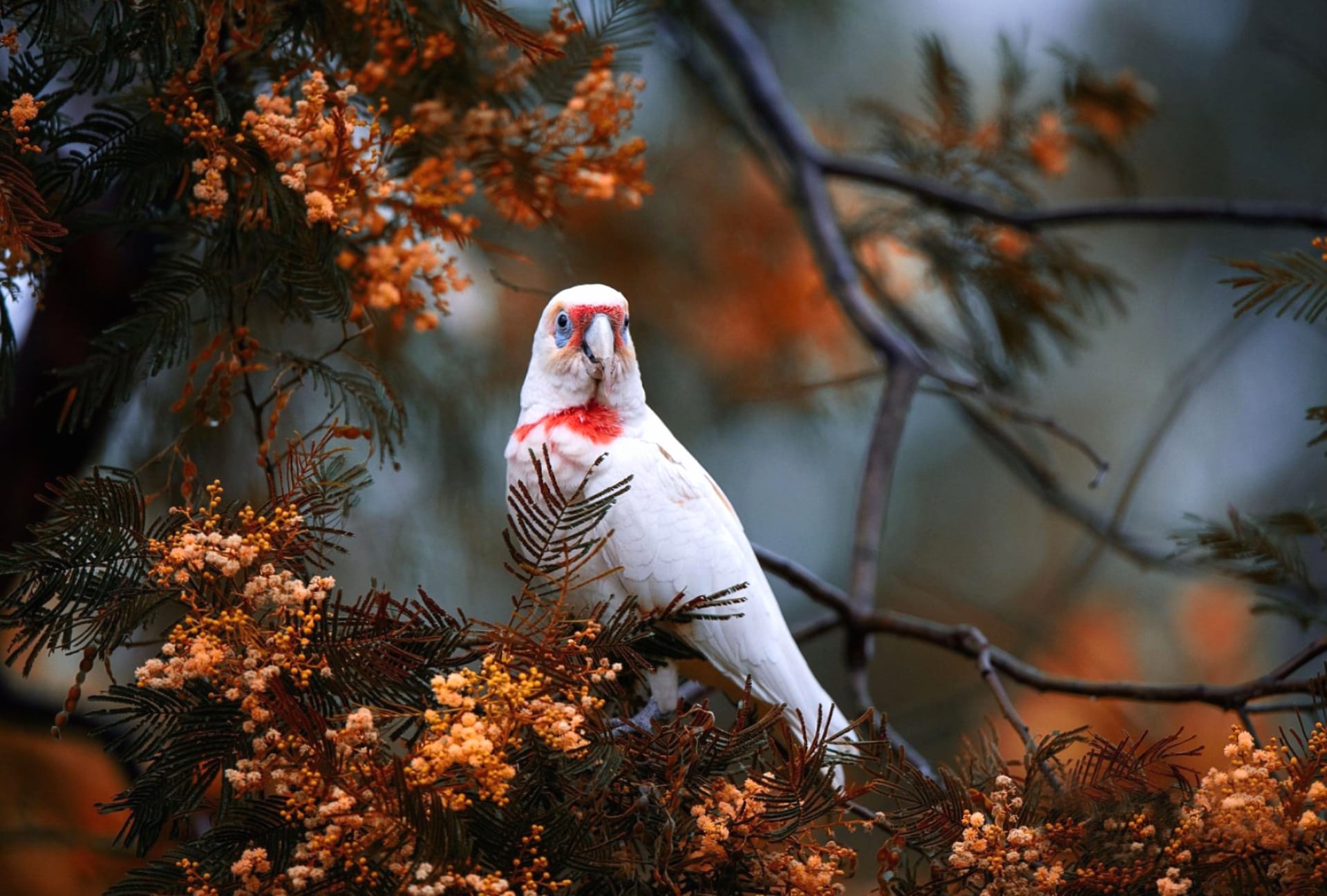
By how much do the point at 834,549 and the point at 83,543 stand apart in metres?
4.65

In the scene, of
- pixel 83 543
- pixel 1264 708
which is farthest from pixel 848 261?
pixel 83 543

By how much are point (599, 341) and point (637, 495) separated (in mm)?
273

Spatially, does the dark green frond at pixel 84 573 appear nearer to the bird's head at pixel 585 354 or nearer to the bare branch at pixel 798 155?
the bird's head at pixel 585 354

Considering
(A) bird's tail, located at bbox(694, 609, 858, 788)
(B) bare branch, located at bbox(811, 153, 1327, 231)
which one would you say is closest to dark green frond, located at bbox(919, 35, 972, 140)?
(B) bare branch, located at bbox(811, 153, 1327, 231)

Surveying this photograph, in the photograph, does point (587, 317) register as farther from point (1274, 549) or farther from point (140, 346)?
point (1274, 549)

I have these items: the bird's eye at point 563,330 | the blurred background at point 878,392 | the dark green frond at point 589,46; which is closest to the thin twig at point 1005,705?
the blurred background at point 878,392

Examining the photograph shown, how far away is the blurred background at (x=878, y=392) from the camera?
113 inches

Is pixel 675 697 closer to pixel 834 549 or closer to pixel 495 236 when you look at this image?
pixel 495 236

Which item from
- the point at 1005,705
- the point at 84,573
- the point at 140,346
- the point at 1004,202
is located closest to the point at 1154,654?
the point at 1004,202

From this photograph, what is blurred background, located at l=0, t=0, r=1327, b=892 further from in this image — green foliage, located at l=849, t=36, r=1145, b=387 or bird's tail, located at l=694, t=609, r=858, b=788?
bird's tail, located at l=694, t=609, r=858, b=788

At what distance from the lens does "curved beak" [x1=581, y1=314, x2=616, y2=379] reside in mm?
1769

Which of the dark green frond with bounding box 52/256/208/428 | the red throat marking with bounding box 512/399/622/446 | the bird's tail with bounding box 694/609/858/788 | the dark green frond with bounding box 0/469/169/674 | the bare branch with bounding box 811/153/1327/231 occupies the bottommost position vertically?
the dark green frond with bounding box 0/469/169/674

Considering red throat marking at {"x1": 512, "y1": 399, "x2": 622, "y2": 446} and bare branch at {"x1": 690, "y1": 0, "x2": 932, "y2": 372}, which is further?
bare branch at {"x1": 690, "y1": 0, "x2": 932, "y2": 372}

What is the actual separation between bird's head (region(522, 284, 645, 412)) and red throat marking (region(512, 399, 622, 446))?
0.04ft
